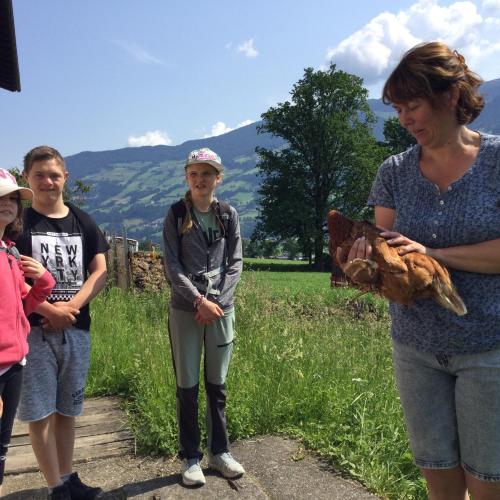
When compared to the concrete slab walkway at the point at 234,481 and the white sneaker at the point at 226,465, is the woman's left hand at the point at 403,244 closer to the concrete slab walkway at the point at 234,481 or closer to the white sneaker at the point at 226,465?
the concrete slab walkway at the point at 234,481

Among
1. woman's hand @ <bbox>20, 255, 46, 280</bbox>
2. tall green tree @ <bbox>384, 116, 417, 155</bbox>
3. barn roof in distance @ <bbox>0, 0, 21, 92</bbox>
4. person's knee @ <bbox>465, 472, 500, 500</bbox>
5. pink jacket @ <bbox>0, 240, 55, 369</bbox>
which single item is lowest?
person's knee @ <bbox>465, 472, 500, 500</bbox>

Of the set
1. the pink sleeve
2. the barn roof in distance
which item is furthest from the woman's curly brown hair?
the barn roof in distance

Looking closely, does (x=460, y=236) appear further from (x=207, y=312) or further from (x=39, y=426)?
(x=39, y=426)

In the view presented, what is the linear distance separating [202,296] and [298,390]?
1.43 meters

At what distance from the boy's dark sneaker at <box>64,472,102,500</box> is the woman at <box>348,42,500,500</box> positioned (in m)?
2.06

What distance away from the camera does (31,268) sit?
2.70 metres

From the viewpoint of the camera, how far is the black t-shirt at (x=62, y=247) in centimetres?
301

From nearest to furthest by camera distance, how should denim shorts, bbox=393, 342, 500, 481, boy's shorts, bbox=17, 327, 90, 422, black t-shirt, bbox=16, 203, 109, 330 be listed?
denim shorts, bbox=393, 342, 500, 481, boy's shorts, bbox=17, 327, 90, 422, black t-shirt, bbox=16, 203, 109, 330

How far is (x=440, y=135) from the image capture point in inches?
74.9

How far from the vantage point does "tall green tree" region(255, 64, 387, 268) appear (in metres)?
47.6

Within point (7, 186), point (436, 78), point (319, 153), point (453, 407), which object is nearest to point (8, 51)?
point (7, 186)

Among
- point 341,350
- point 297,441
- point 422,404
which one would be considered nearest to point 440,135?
point 422,404

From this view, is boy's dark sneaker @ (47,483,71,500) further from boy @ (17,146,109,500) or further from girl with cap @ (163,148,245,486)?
girl with cap @ (163,148,245,486)

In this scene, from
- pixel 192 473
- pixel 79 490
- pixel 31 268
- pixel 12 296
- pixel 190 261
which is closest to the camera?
pixel 12 296
